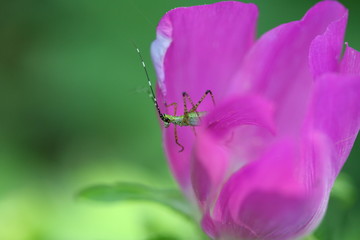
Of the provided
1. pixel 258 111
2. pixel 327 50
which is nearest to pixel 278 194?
pixel 258 111

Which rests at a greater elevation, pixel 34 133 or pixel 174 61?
pixel 174 61

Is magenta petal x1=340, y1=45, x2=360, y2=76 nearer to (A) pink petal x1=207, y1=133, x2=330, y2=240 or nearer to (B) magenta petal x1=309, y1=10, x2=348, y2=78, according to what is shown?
(B) magenta petal x1=309, y1=10, x2=348, y2=78

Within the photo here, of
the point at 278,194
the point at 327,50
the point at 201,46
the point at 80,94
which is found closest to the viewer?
the point at 278,194

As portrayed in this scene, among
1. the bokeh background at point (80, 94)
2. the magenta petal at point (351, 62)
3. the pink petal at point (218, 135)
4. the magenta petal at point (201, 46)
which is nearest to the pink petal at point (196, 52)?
the magenta petal at point (201, 46)

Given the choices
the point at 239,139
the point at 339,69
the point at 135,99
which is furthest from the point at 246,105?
the point at 135,99

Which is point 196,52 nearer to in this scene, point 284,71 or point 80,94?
point 284,71

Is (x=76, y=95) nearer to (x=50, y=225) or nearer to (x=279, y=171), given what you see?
(x=50, y=225)
